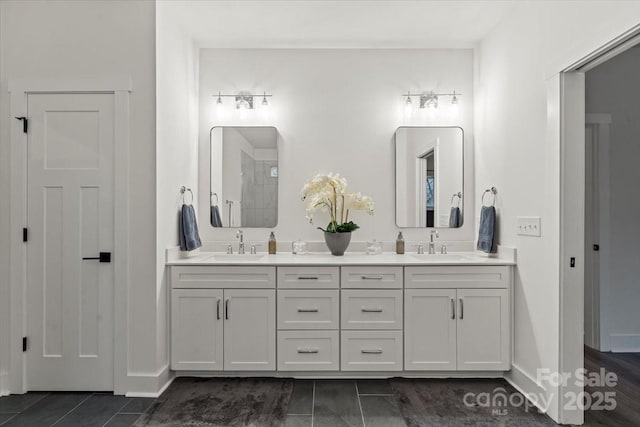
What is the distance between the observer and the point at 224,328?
2.66m

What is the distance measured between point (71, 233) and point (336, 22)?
7.99ft

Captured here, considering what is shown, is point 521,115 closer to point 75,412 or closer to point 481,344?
point 481,344

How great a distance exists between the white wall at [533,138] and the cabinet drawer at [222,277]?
1730 millimetres

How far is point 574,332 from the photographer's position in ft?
7.08

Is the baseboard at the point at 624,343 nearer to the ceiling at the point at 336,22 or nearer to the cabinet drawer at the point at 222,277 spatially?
the ceiling at the point at 336,22

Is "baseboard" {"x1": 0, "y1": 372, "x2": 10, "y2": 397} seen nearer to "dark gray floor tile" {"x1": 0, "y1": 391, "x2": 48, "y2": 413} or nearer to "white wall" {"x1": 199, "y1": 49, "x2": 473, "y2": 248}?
"dark gray floor tile" {"x1": 0, "y1": 391, "x2": 48, "y2": 413}

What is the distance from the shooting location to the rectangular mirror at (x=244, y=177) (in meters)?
3.29

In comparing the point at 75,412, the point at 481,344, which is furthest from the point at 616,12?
the point at 75,412

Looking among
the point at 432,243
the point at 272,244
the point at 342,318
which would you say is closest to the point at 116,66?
the point at 272,244

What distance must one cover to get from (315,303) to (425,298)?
78cm

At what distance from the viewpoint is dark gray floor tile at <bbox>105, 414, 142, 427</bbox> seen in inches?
84.7

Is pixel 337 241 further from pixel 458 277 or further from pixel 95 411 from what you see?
pixel 95 411

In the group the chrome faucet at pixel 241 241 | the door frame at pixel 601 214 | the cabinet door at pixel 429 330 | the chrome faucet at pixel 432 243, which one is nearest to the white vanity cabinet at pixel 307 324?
the cabinet door at pixel 429 330

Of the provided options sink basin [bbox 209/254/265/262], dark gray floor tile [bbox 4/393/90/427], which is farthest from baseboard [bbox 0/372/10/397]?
sink basin [bbox 209/254/265/262]
